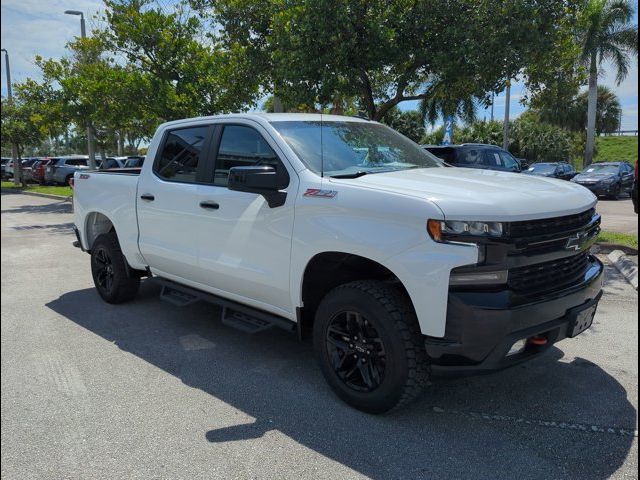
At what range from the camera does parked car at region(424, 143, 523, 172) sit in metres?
10.7

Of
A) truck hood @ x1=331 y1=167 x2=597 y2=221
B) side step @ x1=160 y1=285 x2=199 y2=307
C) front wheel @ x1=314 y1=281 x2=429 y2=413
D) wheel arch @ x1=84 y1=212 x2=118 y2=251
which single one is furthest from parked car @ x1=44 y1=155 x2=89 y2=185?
truck hood @ x1=331 y1=167 x2=597 y2=221

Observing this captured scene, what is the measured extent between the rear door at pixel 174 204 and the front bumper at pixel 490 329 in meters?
2.36

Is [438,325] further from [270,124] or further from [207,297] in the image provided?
[207,297]

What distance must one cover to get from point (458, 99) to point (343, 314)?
8.12 m

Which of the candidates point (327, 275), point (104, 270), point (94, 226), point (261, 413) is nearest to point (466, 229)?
point (327, 275)

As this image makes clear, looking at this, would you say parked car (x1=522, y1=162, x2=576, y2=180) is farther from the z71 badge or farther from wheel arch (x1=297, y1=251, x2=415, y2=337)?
the z71 badge

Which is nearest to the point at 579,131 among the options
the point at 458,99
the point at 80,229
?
the point at 458,99

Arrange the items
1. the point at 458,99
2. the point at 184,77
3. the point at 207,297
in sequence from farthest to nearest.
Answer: the point at 184,77, the point at 458,99, the point at 207,297

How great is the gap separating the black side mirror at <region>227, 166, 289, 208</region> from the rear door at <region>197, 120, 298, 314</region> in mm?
53

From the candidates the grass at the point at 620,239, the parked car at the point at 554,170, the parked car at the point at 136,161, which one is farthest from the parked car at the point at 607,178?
the parked car at the point at 136,161

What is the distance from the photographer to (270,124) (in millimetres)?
3969

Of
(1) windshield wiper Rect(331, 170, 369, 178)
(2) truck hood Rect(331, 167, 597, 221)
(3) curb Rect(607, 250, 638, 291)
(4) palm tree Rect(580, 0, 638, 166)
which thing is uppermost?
(4) palm tree Rect(580, 0, 638, 166)

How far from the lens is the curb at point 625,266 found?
6.47 m

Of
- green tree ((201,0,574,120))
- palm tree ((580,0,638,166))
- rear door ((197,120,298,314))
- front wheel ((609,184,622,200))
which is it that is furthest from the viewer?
palm tree ((580,0,638,166))
